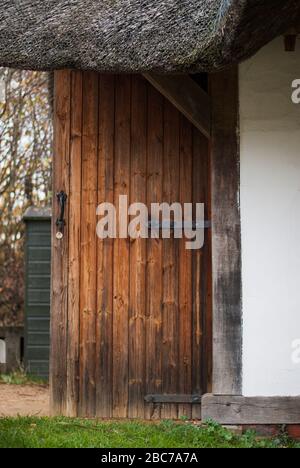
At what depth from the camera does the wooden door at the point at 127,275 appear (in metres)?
5.15

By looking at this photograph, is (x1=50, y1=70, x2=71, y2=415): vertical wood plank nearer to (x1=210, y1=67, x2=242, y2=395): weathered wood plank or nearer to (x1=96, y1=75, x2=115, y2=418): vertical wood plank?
(x1=96, y1=75, x2=115, y2=418): vertical wood plank

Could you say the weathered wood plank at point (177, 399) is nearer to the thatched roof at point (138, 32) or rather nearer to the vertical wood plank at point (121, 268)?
the vertical wood plank at point (121, 268)

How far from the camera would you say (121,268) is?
17.1 ft

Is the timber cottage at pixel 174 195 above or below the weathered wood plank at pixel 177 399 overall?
above

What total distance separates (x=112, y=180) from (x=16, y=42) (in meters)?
1.17

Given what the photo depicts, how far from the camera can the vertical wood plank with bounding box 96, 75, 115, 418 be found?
203 inches

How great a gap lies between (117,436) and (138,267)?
1339 millimetres

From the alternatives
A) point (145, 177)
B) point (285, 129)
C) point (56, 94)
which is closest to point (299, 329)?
point (285, 129)

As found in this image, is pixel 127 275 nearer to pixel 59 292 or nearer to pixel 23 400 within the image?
pixel 59 292

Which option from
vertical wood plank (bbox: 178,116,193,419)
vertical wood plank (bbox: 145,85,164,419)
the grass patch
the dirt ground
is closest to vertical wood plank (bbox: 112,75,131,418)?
vertical wood plank (bbox: 145,85,164,419)

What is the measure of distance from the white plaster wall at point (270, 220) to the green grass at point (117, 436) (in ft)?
1.09

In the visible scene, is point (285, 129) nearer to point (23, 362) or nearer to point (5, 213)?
point (23, 362)

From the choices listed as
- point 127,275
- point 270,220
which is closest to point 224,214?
point 270,220

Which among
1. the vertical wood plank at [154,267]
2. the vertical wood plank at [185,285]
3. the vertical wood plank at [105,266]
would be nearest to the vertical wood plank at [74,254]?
the vertical wood plank at [105,266]
